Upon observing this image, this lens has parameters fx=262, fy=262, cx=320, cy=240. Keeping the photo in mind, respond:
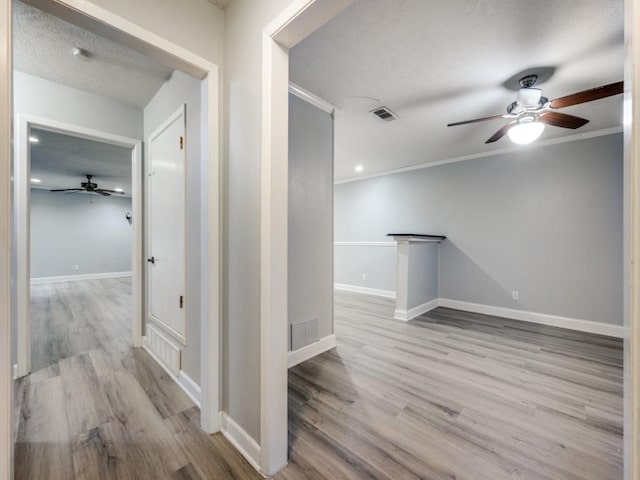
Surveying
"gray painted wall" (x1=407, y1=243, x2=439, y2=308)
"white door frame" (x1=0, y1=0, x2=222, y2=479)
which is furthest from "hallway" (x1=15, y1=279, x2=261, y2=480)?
"gray painted wall" (x1=407, y1=243, x2=439, y2=308)

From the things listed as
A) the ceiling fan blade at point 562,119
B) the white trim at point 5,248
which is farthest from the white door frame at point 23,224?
the ceiling fan blade at point 562,119

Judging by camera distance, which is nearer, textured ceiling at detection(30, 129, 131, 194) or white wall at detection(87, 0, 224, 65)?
white wall at detection(87, 0, 224, 65)

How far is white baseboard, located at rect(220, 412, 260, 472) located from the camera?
4.48ft

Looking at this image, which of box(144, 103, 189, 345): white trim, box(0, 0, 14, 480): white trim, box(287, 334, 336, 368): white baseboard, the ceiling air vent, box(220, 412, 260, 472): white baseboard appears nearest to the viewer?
box(0, 0, 14, 480): white trim

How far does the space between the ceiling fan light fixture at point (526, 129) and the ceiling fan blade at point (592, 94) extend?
0.17 metres

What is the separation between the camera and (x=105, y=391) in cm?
202

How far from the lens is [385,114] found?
2.97 m

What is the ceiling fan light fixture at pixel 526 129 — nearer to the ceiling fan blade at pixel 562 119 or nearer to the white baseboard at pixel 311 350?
the ceiling fan blade at pixel 562 119

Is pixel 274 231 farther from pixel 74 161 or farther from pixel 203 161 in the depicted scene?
pixel 74 161

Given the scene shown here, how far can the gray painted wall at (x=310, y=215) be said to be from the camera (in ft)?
8.30

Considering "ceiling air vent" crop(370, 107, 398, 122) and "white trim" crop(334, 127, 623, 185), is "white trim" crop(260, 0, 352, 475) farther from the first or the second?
Result: "white trim" crop(334, 127, 623, 185)

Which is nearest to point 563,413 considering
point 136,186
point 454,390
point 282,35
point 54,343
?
point 454,390

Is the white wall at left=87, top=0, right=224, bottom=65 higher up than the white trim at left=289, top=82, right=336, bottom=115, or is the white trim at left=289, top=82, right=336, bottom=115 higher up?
the white trim at left=289, top=82, right=336, bottom=115

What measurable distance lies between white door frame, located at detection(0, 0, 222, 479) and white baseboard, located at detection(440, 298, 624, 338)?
4.16m
